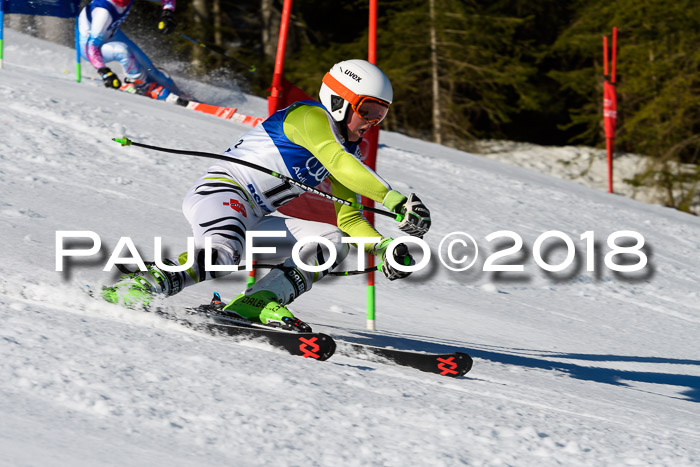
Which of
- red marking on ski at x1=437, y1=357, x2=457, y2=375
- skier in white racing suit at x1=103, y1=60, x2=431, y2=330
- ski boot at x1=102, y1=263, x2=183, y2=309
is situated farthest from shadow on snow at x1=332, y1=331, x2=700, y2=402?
ski boot at x1=102, y1=263, x2=183, y2=309

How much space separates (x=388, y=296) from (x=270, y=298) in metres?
2.22

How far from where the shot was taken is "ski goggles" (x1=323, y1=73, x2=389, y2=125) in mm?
3804

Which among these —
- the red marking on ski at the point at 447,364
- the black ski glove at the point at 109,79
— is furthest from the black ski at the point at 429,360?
the black ski glove at the point at 109,79

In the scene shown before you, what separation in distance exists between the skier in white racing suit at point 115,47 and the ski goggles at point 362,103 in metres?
7.78

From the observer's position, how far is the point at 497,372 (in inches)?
157

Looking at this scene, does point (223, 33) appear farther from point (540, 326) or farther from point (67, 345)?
point (67, 345)

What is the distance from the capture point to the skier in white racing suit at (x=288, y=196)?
3.59 m

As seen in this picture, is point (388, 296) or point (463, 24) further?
point (463, 24)

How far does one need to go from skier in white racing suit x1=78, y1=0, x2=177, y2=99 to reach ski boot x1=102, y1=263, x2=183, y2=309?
312 inches

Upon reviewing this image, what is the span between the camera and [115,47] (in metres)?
11.0

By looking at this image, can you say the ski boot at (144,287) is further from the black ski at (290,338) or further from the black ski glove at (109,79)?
the black ski glove at (109,79)

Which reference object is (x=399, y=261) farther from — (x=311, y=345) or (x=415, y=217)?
(x=311, y=345)

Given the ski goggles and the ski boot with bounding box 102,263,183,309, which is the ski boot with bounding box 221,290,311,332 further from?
the ski goggles

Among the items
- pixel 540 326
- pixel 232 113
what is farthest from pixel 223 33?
pixel 540 326
